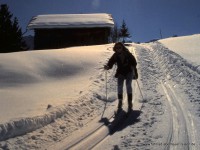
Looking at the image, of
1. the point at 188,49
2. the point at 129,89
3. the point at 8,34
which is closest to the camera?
the point at 129,89

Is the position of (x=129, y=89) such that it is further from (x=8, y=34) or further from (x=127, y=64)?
(x=8, y=34)

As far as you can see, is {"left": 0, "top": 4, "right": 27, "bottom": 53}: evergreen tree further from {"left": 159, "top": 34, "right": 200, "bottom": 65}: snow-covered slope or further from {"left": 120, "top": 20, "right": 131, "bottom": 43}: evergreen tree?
{"left": 120, "top": 20, "right": 131, "bottom": 43}: evergreen tree

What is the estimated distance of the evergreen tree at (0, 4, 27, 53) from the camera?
35.5m

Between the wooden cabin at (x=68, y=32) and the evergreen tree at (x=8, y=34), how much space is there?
2073 mm

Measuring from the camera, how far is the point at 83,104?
926 centimetres

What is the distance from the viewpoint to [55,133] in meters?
6.99

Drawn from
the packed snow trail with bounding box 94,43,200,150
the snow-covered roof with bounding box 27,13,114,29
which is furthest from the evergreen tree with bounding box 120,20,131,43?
the packed snow trail with bounding box 94,43,200,150

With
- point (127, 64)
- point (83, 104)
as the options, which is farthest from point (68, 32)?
point (83, 104)

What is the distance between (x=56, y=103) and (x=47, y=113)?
1.21m

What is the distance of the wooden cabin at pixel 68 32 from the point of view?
116ft

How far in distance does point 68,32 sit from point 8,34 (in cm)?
626

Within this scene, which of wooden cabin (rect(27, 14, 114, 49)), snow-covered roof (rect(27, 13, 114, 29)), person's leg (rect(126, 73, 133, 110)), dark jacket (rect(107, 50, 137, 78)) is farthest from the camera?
wooden cabin (rect(27, 14, 114, 49))

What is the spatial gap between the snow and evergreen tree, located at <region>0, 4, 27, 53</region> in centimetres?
1962

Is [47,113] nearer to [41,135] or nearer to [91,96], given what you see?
[41,135]
